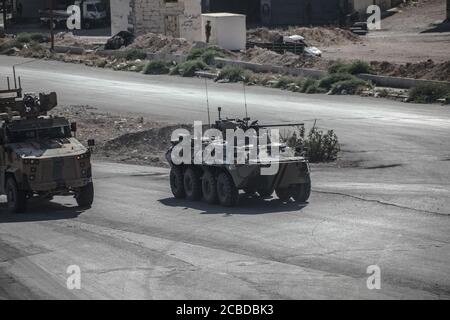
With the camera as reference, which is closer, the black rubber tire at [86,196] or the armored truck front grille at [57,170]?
the armored truck front grille at [57,170]

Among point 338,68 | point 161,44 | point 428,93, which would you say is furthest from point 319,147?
point 161,44

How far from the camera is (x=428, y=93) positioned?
40656 millimetres

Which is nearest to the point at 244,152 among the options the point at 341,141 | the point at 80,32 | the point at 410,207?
the point at 410,207

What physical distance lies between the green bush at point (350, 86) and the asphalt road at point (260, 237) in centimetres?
955

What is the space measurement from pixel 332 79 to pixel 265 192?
22.0m

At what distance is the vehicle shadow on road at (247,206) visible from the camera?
75.2ft

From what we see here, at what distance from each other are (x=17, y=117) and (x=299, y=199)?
22.6 feet

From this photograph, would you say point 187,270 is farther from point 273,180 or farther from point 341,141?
point 341,141

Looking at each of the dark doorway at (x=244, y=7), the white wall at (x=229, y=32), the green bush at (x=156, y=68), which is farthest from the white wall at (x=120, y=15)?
the dark doorway at (x=244, y=7)

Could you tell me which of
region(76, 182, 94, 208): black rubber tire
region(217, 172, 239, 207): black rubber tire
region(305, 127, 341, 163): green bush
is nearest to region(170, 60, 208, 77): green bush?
region(305, 127, 341, 163): green bush

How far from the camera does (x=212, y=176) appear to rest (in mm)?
23750

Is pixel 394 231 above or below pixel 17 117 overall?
below

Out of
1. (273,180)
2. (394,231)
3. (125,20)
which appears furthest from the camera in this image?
(125,20)

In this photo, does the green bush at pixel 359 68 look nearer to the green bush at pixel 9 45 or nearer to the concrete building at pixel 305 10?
the green bush at pixel 9 45
